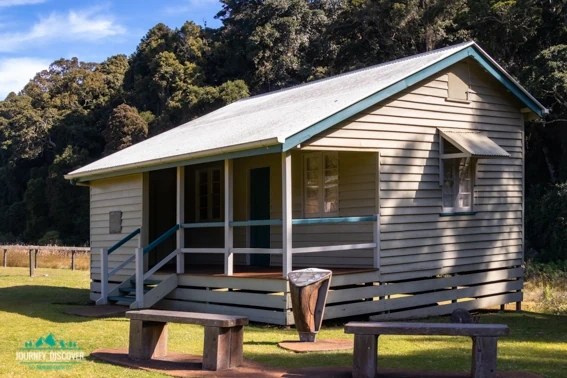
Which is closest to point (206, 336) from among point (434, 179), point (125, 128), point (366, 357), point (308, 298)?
point (366, 357)

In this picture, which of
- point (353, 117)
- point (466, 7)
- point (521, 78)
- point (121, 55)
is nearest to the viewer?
point (353, 117)

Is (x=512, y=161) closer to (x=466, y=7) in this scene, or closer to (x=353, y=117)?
(x=353, y=117)

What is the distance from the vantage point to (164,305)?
14.3 meters

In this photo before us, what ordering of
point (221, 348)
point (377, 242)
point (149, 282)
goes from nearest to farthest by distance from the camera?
point (221, 348)
point (377, 242)
point (149, 282)

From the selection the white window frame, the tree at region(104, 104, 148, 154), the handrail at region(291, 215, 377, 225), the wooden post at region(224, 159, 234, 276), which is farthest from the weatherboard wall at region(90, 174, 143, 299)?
the tree at region(104, 104, 148, 154)

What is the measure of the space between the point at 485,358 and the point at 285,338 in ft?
12.9

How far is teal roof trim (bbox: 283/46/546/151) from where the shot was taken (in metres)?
11.5

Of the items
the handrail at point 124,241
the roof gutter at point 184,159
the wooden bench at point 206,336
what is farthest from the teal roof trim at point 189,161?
the wooden bench at point 206,336

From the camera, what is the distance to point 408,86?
13.1 m

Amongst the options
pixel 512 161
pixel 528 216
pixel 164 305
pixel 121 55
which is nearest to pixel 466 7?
pixel 528 216

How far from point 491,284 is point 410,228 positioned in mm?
2721

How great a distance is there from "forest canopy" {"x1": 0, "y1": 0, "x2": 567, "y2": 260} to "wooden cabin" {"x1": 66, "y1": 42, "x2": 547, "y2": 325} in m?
13.2

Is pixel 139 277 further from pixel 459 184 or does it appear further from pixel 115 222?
pixel 459 184

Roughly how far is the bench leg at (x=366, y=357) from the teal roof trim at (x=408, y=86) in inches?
168
